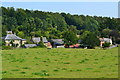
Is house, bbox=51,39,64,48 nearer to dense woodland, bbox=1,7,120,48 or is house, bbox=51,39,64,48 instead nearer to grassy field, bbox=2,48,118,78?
dense woodland, bbox=1,7,120,48

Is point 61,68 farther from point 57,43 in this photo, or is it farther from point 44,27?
point 44,27

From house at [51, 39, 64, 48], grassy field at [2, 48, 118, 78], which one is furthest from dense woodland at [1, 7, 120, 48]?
grassy field at [2, 48, 118, 78]

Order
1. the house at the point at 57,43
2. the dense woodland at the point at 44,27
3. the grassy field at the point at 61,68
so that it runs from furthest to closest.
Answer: the dense woodland at the point at 44,27, the house at the point at 57,43, the grassy field at the point at 61,68

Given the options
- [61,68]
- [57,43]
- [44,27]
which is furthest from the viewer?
[44,27]

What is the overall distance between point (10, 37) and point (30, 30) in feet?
114

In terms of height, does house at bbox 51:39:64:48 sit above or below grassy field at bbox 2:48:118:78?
above

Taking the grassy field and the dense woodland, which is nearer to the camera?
the grassy field

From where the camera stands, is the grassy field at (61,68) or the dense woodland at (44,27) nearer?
the grassy field at (61,68)

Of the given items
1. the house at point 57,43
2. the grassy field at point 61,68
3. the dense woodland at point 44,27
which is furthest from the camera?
the dense woodland at point 44,27

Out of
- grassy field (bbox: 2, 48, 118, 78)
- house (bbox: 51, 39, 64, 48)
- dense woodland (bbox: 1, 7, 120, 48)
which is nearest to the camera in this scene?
grassy field (bbox: 2, 48, 118, 78)

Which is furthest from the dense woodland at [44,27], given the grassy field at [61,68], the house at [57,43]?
the grassy field at [61,68]

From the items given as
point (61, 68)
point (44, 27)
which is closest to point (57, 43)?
point (44, 27)

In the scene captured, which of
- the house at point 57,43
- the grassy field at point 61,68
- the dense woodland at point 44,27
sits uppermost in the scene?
the dense woodland at point 44,27

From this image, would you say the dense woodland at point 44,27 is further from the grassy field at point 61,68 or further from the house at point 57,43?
the grassy field at point 61,68
